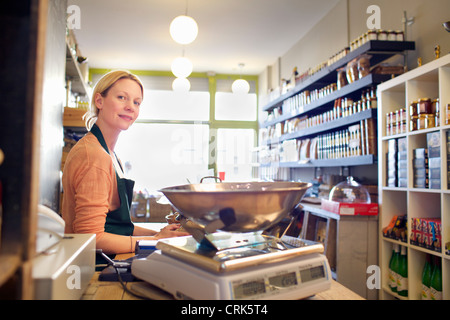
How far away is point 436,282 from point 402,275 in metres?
0.31

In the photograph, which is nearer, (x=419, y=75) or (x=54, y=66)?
(x=54, y=66)

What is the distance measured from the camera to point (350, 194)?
3.00 m

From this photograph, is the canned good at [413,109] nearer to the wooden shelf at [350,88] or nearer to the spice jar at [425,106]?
the spice jar at [425,106]

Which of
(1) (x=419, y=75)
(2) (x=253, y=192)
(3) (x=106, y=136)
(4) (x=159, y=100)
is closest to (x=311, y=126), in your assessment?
(1) (x=419, y=75)

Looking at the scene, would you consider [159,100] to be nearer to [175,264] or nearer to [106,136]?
[106,136]

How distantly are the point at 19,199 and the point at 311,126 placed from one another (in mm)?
3924

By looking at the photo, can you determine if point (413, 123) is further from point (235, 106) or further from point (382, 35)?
point (235, 106)

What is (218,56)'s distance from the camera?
263 inches

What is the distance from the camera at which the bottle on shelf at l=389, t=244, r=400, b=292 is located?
2.59m

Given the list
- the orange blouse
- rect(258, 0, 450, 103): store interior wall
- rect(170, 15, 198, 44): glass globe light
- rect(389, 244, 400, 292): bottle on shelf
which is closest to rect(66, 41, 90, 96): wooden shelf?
rect(170, 15, 198, 44): glass globe light

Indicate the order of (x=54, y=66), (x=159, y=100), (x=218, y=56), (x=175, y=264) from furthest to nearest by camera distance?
(x=159, y=100), (x=218, y=56), (x=54, y=66), (x=175, y=264)

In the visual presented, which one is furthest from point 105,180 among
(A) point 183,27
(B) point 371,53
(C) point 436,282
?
(A) point 183,27

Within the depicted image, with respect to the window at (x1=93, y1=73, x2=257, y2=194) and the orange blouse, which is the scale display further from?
the window at (x1=93, y1=73, x2=257, y2=194)
